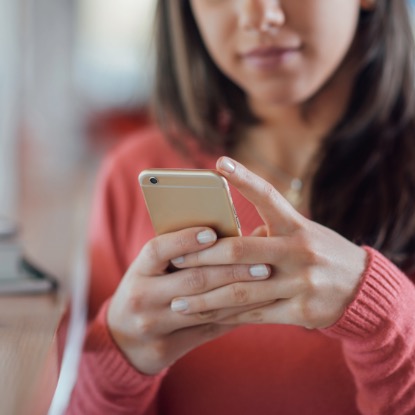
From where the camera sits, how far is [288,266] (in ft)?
1.59

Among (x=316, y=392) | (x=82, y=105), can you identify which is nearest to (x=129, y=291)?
(x=316, y=392)

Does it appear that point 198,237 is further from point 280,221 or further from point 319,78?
point 319,78

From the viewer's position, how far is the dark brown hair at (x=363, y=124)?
0.68 m

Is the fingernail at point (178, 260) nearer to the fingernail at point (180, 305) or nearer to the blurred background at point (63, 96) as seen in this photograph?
the fingernail at point (180, 305)

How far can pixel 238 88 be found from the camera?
0.82 metres

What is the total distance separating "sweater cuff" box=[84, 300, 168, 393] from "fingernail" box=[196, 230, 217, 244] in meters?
0.15

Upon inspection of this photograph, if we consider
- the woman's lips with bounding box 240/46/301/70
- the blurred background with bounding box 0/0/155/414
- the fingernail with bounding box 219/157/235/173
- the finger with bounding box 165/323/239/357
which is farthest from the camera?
the blurred background with bounding box 0/0/155/414

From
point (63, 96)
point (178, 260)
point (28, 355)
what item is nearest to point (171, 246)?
point (178, 260)

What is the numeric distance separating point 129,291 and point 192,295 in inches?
2.4

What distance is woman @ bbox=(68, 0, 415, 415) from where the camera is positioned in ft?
1.62

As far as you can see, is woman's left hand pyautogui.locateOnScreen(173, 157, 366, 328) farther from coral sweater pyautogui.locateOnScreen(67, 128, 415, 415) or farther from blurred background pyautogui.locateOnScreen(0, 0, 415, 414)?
blurred background pyautogui.locateOnScreen(0, 0, 415, 414)

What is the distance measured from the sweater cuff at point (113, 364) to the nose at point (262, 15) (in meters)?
0.28

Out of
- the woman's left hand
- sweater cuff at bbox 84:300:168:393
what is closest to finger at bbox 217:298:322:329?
the woman's left hand

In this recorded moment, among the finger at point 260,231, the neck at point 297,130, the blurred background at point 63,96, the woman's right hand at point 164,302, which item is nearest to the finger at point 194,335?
the woman's right hand at point 164,302
